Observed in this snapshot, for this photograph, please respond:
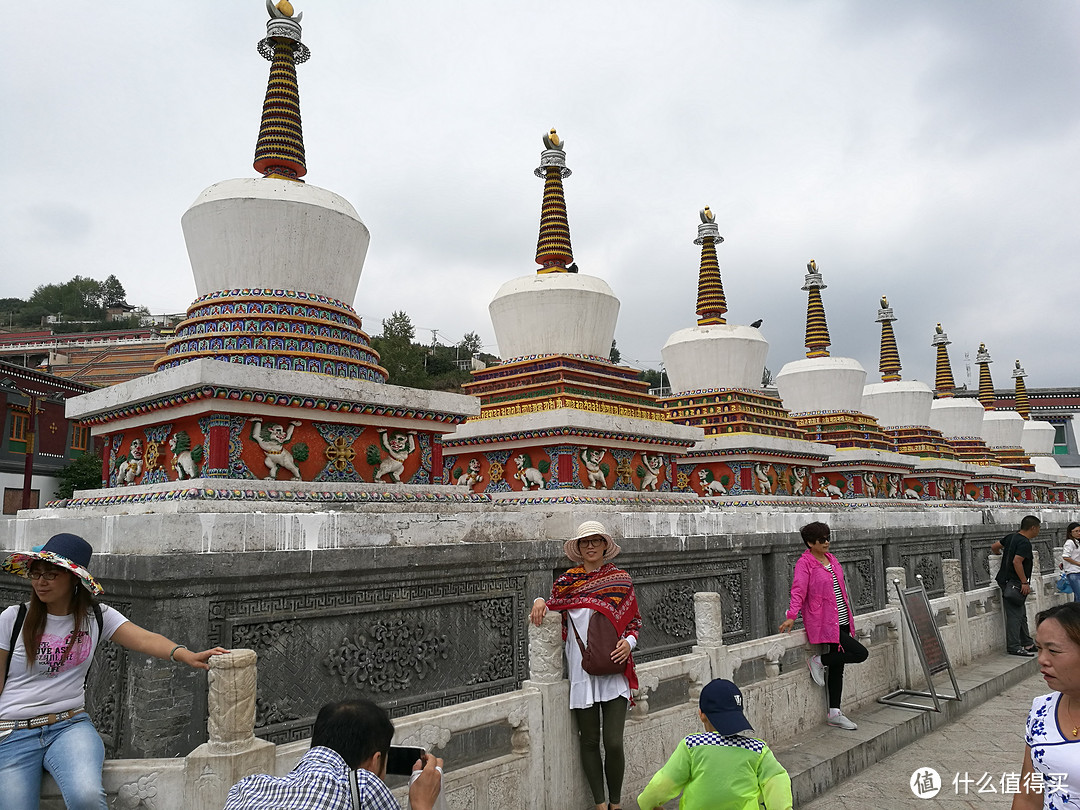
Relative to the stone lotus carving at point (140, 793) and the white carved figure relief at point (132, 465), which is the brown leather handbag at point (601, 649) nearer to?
the stone lotus carving at point (140, 793)

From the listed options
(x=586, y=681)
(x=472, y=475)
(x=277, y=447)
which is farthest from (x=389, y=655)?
(x=472, y=475)

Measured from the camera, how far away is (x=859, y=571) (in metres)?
10.9

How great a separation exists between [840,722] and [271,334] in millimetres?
6115

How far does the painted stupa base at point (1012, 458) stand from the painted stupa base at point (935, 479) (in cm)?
624

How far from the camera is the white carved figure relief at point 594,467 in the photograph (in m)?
10.2

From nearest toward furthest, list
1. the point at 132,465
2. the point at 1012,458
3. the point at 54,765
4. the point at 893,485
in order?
the point at 54,765, the point at 132,465, the point at 893,485, the point at 1012,458

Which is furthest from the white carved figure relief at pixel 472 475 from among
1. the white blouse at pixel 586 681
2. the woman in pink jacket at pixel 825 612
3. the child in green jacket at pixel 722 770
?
the child in green jacket at pixel 722 770

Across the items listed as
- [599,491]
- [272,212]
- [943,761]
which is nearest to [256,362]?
[272,212]

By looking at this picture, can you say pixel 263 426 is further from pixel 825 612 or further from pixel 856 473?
pixel 856 473

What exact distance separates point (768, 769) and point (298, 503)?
402 centimetres

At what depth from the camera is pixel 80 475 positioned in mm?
27406

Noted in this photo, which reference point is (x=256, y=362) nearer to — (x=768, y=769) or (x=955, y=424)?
(x=768, y=769)

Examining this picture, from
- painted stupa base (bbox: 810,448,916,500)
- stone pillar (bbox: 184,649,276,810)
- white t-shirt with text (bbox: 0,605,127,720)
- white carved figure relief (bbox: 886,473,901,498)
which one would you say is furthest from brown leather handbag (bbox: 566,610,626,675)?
white carved figure relief (bbox: 886,473,901,498)

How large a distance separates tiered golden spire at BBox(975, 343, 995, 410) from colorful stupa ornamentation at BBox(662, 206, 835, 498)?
19742 mm
